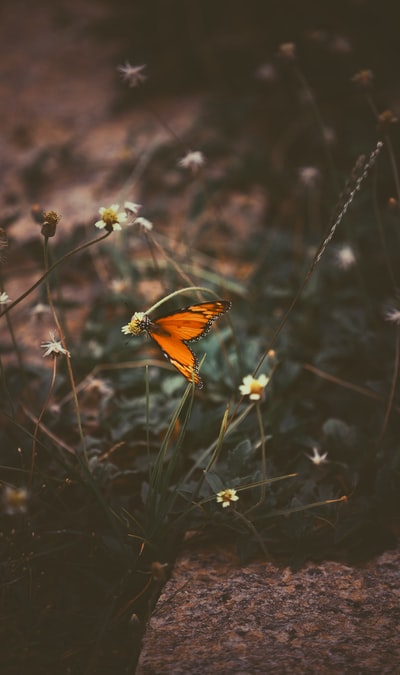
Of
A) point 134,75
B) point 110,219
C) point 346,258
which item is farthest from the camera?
point 346,258

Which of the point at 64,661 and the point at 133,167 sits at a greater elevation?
the point at 133,167

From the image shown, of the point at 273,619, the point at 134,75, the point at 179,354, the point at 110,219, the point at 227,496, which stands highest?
the point at 134,75

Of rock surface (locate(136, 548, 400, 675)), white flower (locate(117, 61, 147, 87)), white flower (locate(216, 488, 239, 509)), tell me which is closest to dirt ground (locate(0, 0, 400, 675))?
rock surface (locate(136, 548, 400, 675))

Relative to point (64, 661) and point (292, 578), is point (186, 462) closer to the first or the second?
point (292, 578)

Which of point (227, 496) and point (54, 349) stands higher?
point (54, 349)

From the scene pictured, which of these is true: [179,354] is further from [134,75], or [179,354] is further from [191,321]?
[134,75]

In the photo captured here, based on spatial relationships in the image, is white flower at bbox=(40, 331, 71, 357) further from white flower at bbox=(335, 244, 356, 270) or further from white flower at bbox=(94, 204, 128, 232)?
white flower at bbox=(335, 244, 356, 270)

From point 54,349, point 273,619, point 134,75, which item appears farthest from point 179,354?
point 134,75

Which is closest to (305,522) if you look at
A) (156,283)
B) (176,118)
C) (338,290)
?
(338,290)
